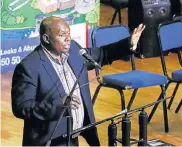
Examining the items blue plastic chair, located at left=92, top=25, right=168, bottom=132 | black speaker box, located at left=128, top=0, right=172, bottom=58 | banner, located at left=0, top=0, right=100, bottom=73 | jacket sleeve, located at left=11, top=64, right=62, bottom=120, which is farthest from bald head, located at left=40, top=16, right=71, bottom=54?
black speaker box, located at left=128, top=0, right=172, bottom=58

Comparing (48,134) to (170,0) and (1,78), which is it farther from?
(170,0)

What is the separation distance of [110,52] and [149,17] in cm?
366

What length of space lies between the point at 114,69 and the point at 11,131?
239 centimetres

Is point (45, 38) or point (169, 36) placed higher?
point (45, 38)

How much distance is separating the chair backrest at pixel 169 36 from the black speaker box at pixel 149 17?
1652 millimetres

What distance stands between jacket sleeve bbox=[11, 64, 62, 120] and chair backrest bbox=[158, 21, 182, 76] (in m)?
2.46

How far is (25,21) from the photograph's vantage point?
Result: 7.38m

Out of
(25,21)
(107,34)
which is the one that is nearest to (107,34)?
(107,34)

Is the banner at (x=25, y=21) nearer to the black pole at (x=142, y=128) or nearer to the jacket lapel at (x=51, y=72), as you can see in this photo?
the jacket lapel at (x=51, y=72)

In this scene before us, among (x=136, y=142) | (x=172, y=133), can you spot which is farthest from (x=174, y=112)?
(x=136, y=142)

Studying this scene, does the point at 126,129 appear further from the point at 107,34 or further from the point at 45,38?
the point at 107,34

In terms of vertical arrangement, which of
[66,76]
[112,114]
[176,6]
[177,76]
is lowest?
[112,114]

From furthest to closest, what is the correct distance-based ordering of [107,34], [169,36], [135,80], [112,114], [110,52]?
[112,114] < [169,36] < [107,34] < [135,80] < [110,52]

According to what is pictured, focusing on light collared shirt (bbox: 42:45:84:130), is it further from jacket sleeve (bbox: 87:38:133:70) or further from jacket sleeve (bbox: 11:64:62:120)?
jacket sleeve (bbox: 87:38:133:70)
